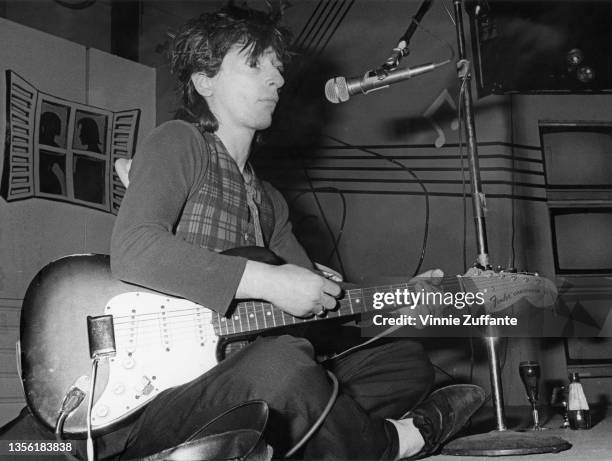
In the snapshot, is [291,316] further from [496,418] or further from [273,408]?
[496,418]

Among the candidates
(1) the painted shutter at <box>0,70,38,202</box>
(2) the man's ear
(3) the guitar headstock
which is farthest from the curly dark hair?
(1) the painted shutter at <box>0,70,38,202</box>

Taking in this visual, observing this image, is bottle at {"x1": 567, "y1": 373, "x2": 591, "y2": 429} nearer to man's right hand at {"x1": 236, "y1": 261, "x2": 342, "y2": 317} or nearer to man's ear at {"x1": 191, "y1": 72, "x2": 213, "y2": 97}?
man's right hand at {"x1": 236, "y1": 261, "x2": 342, "y2": 317}

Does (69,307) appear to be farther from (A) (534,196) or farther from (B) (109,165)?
(A) (534,196)

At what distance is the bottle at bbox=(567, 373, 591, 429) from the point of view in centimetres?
181

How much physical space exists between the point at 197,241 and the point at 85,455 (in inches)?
16.5

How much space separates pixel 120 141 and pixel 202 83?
1.01 m

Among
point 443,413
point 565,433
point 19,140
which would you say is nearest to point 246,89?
point 443,413

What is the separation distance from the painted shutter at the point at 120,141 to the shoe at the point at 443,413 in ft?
4.58

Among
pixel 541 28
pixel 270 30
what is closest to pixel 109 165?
pixel 270 30

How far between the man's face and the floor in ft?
2.65

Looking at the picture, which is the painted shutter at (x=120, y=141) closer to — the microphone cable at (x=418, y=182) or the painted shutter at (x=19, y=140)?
the painted shutter at (x=19, y=140)

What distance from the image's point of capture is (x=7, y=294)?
1.93 m

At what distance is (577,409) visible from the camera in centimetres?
182

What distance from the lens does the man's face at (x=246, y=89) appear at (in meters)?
1.33
